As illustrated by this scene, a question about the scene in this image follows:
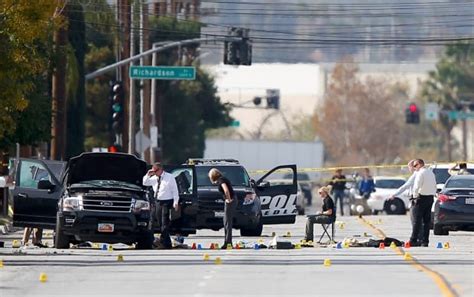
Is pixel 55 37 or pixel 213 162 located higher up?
pixel 55 37

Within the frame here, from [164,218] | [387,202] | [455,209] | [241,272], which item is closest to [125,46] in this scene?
[387,202]

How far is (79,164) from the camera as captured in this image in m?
31.2

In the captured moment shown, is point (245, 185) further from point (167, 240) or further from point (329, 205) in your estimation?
point (167, 240)

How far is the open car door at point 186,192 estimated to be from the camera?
111ft

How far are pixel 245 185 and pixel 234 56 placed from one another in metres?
16.3

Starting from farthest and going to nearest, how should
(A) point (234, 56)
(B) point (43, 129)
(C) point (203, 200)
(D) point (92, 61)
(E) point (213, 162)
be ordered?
(D) point (92, 61) < (A) point (234, 56) < (B) point (43, 129) < (E) point (213, 162) < (C) point (203, 200)

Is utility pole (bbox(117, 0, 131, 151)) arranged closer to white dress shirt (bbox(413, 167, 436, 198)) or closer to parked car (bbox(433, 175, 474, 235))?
parked car (bbox(433, 175, 474, 235))

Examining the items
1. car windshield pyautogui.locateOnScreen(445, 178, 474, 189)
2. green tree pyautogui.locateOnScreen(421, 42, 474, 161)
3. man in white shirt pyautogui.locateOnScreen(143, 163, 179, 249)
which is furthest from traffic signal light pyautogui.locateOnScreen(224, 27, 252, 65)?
green tree pyautogui.locateOnScreen(421, 42, 474, 161)

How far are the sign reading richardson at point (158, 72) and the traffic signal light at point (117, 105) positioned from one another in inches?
36.6

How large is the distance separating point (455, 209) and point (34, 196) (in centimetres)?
1018

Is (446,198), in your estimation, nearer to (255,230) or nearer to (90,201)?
(255,230)

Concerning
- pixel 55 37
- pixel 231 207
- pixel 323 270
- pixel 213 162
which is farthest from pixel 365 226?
pixel 323 270

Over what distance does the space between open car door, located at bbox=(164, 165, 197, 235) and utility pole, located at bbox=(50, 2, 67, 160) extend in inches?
397

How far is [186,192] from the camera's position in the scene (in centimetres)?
3441
